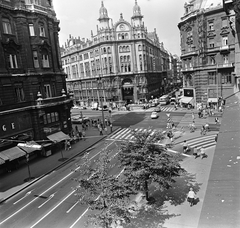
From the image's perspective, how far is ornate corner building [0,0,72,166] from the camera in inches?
1002

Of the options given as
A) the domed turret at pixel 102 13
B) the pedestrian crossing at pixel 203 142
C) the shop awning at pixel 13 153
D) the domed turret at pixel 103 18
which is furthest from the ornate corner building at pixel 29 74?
the domed turret at pixel 102 13

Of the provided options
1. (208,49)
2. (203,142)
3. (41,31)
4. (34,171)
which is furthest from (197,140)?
(208,49)

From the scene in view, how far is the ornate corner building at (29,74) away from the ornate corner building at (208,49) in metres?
34.0

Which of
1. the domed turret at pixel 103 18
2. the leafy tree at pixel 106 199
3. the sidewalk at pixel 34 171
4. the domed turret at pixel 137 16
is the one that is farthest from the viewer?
the domed turret at pixel 137 16

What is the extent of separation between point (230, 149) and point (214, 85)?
144ft

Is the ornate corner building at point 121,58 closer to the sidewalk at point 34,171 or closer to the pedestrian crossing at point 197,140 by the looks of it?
the pedestrian crossing at point 197,140

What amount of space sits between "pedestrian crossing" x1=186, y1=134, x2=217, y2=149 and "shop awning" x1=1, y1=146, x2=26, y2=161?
66.9ft

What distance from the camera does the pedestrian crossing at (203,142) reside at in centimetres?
2742

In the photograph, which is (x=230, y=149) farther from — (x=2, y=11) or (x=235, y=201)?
(x=2, y=11)

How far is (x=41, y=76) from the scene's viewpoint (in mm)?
29344

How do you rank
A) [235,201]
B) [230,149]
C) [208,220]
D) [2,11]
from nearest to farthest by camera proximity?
1. [208,220]
2. [235,201]
3. [230,149]
4. [2,11]

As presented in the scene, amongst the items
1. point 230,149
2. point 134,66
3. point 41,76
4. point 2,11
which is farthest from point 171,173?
point 134,66

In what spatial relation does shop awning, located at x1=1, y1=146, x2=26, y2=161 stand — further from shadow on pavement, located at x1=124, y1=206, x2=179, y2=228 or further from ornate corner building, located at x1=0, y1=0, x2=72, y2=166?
shadow on pavement, located at x1=124, y1=206, x2=179, y2=228

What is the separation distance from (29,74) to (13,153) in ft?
32.9
